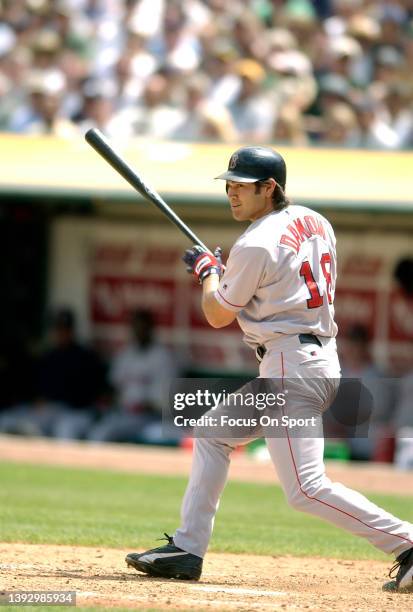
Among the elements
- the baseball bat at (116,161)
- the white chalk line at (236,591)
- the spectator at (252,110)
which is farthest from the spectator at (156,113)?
the white chalk line at (236,591)

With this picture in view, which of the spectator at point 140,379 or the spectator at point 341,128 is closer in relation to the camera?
the spectator at point 341,128

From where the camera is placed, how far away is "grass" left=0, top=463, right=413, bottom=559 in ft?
20.0

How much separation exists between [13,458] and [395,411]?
307cm

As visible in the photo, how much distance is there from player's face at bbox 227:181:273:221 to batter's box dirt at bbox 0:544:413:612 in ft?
4.81

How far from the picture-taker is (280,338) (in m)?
4.66

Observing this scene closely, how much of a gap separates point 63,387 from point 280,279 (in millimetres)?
6573

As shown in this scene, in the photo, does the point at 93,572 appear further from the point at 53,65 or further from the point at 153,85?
the point at 53,65

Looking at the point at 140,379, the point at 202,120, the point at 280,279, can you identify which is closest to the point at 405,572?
the point at 280,279

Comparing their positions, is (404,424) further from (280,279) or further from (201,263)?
(280,279)

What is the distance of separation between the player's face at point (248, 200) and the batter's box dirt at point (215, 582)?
1.46 m

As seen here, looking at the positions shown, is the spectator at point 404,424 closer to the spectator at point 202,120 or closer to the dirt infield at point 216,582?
the spectator at point 202,120

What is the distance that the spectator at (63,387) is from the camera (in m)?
10.7

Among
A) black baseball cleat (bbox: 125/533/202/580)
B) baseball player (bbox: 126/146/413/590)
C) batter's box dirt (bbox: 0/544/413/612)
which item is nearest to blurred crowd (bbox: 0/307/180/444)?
batter's box dirt (bbox: 0/544/413/612)

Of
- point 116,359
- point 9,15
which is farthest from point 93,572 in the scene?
point 9,15
